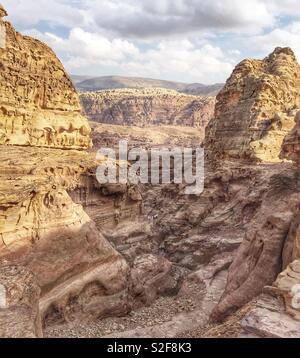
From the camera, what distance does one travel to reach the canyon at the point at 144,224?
1127cm

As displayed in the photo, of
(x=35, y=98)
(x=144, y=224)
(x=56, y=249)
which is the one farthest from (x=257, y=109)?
(x=56, y=249)

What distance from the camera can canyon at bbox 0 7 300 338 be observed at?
37.0 feet

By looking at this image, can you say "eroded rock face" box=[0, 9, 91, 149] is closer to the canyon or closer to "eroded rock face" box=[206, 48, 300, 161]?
the canyon

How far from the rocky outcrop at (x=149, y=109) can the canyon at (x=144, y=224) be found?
217ft

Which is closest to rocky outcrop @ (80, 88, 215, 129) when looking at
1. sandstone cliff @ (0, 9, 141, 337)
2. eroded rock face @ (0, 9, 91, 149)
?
eroded rock face @ (0, 9, 91, 149)

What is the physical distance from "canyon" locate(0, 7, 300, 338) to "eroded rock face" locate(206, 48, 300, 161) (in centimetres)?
9

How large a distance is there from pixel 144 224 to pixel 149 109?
81.7 meters

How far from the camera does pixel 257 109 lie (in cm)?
2709

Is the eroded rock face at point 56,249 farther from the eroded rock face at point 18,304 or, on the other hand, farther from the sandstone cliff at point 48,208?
the eroded rock face at point 18,304

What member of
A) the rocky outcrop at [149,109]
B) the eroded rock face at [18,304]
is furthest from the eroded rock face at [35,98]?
the rocky outcrop at [149,109]

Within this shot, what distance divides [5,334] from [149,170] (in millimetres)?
28976

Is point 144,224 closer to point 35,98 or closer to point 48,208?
point 35,98
